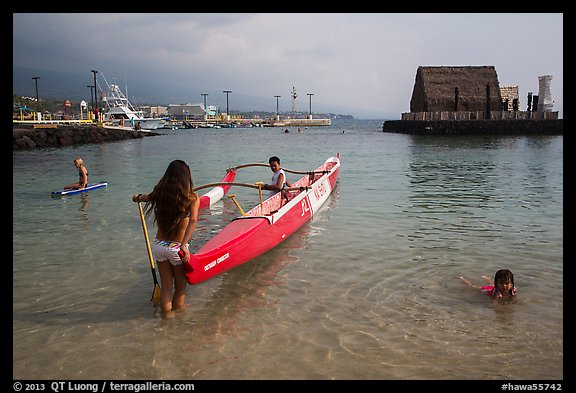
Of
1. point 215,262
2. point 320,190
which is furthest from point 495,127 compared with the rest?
point 215,262

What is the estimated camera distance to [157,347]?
4.48m

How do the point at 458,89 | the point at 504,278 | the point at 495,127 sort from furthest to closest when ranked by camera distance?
the point at 458,89 → the point at 495,127 → the point at 504,278

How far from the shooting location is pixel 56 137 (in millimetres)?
36906

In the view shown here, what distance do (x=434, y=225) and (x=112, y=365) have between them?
23.0ft

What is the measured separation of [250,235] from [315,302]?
5.74ft

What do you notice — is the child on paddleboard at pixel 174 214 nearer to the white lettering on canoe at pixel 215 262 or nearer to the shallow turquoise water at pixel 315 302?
the white lettering on canoe at pixel 215 262

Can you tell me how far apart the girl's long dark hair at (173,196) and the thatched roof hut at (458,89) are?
49762 mm

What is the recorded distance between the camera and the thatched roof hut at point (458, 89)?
167ft

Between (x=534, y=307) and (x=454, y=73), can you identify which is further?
(x=454, y=73)

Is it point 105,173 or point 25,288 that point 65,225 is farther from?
point 105,173

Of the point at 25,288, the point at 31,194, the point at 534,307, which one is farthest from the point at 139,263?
the point at 31,194

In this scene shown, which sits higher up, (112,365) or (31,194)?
(31,194)

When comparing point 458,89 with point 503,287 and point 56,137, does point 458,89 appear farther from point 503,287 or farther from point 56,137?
point 503,287

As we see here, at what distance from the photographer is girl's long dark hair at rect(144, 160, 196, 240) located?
4.75 meters
